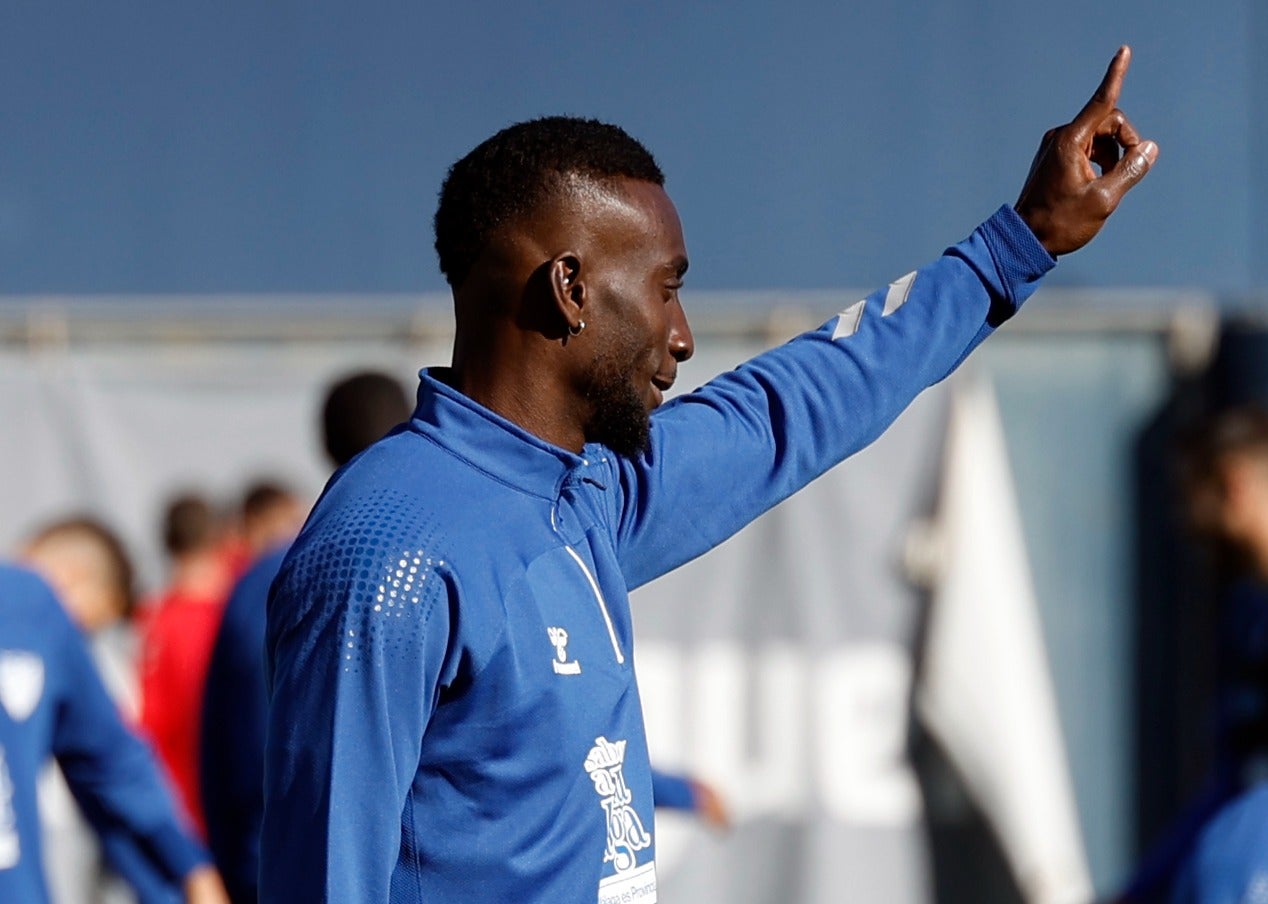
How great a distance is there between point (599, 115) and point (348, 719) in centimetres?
492

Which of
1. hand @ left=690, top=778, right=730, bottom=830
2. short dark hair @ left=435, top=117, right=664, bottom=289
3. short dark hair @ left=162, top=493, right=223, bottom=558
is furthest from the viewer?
short dark hair @ left=162, top=493, right=223, bottom=558

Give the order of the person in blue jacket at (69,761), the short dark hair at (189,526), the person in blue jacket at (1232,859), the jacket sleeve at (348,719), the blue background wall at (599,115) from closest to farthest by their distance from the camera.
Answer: the jacket sleeve at (348,719), the person in blue jacket at (69,761), the person in blue jacket at (1232,859), the short dark hair at (189,526), the blue background wall at (599,115)

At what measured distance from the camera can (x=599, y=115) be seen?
647 cm

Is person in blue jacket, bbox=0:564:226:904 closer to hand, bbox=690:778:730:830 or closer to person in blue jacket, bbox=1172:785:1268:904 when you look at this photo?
hand, bbox=690:778:730:830

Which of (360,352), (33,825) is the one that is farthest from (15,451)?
(33,825)

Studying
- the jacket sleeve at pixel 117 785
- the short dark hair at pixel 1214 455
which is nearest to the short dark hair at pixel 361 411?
the jacket sleeve at pixel 117 785

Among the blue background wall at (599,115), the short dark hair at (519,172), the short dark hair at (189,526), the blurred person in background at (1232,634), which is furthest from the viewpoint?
the blue background wall at (599,115)

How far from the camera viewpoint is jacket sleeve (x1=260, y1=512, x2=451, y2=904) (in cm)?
176

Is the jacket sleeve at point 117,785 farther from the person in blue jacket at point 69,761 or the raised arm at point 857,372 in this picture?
the raised arm at point 857,372

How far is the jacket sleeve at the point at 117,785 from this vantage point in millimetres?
3623

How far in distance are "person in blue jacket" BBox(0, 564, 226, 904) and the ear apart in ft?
5.99

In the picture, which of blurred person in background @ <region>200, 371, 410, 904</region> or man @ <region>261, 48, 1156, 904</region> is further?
blurred person in background @ <region>200, 371, 410, 904</region>

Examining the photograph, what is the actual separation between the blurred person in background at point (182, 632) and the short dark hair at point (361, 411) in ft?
6.69

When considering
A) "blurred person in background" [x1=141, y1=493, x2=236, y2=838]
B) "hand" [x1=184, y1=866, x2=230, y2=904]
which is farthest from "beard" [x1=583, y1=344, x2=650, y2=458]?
"blurred person in background" [x1=141, y1=493, x2=236, y2=838]
